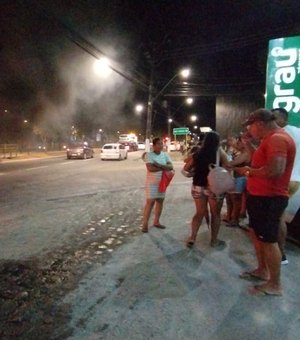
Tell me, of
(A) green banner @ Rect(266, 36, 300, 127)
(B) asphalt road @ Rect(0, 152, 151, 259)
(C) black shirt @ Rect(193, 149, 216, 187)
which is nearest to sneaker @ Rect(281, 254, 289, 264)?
(C) black shirt @ Rect(193, 149, 216, 187)

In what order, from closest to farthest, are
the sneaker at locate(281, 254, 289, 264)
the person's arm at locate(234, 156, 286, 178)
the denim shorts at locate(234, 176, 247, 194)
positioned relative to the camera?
the person's arm at locate(234, 156, 286, 178)
the sneaker at locate(281, 254, 289, 264)
the denim shorts at locate(234, 176, 247, 194)

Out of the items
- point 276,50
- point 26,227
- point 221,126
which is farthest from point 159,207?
point 221,126

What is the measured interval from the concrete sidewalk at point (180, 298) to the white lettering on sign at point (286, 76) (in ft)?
8.75

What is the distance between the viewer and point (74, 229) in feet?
23.9

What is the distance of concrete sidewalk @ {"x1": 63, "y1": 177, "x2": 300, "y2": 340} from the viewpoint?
3.45 meters

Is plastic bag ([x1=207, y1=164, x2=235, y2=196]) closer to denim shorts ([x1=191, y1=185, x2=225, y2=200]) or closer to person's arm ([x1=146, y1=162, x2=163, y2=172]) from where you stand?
denim shorts ([x1=191, y1=185, x2=225, y2=200])

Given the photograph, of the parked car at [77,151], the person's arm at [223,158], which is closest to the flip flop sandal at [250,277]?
the person's arm at [223,158]

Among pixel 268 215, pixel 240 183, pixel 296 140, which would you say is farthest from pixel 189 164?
pixel 268 215

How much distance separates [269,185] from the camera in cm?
404

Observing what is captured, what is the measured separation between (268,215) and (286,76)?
13.5 ft

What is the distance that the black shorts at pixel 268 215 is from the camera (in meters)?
4.05

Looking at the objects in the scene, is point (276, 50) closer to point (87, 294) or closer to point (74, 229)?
point (74, 229)

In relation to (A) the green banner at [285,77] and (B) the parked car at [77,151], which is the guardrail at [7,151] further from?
(A) the green banner at [285,77]

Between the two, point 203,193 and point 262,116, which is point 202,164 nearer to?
point 203,193
